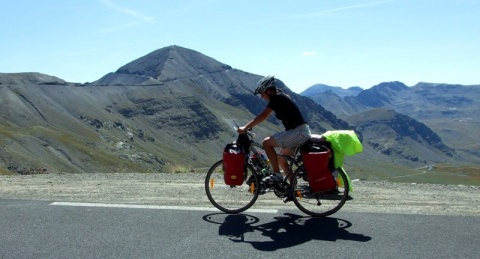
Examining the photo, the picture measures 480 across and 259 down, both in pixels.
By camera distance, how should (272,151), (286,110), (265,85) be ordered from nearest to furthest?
(265,85)
(286,110)
(272,151)

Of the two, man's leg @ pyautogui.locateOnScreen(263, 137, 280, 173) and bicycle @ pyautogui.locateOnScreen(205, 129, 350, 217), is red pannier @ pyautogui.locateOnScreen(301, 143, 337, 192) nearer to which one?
bicycle @ pyautogui.locateOnScreen(205, 129, 350, 217)

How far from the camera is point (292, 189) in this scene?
8.38 meters

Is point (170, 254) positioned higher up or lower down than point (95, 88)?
lower down

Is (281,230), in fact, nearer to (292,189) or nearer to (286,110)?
(292,189)

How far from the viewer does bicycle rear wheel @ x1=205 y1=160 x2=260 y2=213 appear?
8.59 meters

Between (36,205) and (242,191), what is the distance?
4.03 meters

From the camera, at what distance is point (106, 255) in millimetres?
6195

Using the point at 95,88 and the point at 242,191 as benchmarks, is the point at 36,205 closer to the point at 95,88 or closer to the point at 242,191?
the point at 242,191

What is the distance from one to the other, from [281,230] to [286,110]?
223 centimetres

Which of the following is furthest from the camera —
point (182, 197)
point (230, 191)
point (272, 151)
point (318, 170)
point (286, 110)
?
point (182, 197)

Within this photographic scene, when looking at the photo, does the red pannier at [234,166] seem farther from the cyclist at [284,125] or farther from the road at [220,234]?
the road at [220,234]

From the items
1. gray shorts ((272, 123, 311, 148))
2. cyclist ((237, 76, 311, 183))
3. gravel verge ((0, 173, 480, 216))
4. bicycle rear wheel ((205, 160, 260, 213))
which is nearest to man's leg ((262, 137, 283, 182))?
cyclist ((237, 76, 311, 183))

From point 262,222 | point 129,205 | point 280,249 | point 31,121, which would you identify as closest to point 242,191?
point 262,222

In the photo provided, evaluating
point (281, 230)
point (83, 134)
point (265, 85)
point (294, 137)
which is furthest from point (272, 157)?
point (83, 134)
